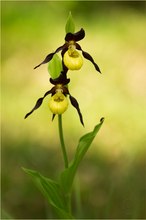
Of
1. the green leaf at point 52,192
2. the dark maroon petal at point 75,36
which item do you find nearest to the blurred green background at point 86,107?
the green leaf at point 52,192

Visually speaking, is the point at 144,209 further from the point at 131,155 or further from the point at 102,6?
the point at 102,6

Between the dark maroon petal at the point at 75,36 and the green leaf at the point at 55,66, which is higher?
the dark maroon petal at the point at 75,36

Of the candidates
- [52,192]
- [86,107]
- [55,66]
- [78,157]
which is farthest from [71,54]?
[86,107]

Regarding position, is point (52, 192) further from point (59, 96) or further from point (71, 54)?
point (71, 54)

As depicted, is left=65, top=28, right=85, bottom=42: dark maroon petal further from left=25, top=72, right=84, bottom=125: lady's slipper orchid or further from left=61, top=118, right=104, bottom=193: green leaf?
left=61, top=118, right=104, bottom=193: green leaf

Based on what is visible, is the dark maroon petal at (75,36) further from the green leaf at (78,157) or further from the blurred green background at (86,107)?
the blurred green background at (86,107)

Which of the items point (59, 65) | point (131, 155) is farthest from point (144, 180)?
point (59, 65)

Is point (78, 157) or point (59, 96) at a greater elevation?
point (59, 96)
